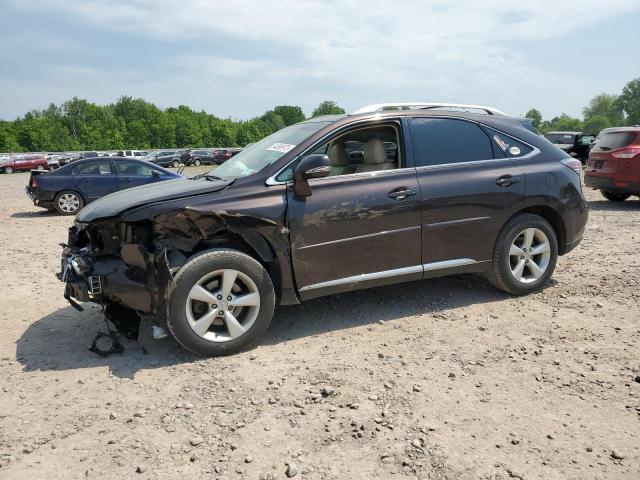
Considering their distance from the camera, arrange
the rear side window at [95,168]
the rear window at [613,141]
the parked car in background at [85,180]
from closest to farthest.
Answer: the rear window at [613,141] < the parked car in background at [85,180] < the rear side window at [95,168]

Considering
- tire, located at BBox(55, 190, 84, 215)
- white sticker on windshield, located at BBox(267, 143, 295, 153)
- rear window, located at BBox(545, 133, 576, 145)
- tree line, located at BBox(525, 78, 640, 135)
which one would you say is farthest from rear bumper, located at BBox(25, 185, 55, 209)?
tree line, located at BBox(525, 78, 640, 135)

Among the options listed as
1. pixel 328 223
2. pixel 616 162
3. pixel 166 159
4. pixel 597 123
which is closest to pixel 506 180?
pixel 328 223

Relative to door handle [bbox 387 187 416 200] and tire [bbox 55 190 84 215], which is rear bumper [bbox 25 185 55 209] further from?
door handle [bbox 387 187 416 200]

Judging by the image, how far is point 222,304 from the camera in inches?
152

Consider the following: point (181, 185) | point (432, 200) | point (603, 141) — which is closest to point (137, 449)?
point (181, 185)

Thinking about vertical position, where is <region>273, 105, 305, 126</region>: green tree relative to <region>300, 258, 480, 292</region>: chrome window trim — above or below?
above

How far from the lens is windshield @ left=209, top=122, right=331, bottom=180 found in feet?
14.3

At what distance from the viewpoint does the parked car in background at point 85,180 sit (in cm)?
1223

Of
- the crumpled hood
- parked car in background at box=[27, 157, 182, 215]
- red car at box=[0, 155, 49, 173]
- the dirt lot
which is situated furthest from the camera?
red car at box=[0, 155, 49, 173]

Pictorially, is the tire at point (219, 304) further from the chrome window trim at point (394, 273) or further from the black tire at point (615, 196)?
the black tire at point (615, 196)

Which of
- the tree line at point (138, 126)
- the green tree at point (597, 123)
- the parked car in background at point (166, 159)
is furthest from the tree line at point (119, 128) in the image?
the green tree at point (597, 123)

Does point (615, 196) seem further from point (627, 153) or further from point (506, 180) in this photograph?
point (506, 180)

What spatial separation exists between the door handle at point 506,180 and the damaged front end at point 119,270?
3.07 metres

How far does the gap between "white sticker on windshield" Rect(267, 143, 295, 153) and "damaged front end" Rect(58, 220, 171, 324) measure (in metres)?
1.26
